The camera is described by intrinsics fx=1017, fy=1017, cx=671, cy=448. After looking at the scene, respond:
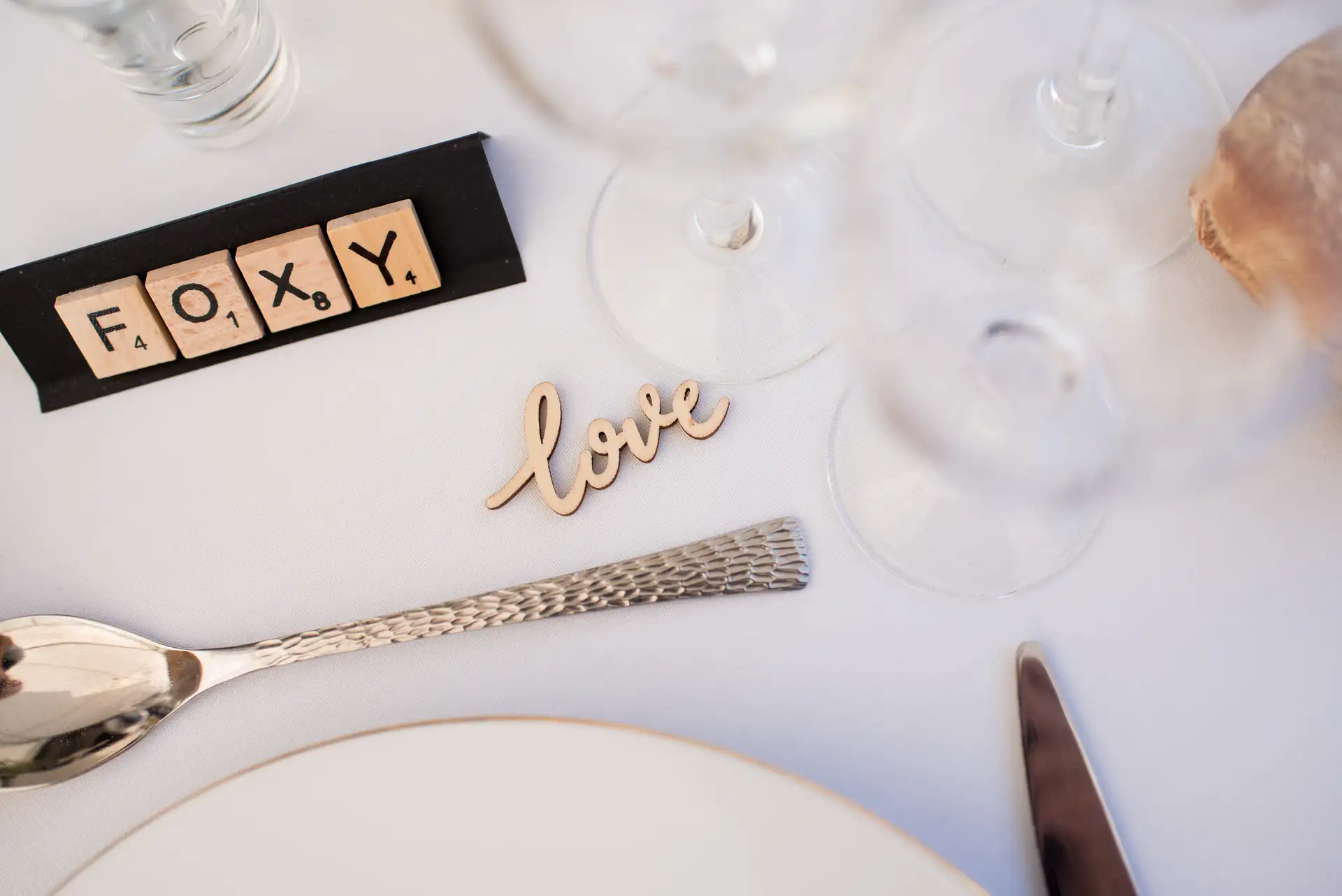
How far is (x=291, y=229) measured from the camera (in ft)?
1.24

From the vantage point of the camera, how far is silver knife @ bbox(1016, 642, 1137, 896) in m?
0.31

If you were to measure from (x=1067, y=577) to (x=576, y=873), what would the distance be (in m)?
0.20

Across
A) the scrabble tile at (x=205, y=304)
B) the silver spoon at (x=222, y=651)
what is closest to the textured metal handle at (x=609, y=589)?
the silver spoon at (x=222, y=651)

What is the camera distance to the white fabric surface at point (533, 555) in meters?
0.34

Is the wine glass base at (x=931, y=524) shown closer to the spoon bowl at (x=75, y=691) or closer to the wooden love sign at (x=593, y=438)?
the wooden love sign at (x=593, y=438)

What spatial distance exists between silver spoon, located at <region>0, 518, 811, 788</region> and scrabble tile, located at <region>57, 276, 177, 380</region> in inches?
4.2

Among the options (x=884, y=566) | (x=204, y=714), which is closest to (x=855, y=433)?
(x=884, y=566)

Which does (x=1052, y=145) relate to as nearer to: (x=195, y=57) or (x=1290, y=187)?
(x=1290, y=187)

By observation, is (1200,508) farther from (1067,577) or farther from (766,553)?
(766,553)

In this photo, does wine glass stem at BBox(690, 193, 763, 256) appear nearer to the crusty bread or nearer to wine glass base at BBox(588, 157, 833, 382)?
wine glass base at BBox(588, 157, 833, 382)

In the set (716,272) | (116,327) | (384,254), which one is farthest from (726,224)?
(116,327)

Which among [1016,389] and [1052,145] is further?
[1052,145]

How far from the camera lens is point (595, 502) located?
1.24 ft

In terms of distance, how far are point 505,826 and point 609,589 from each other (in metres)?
0.08
